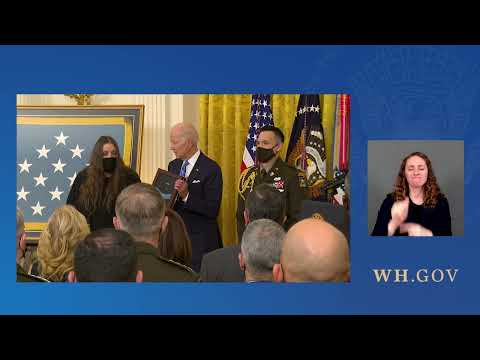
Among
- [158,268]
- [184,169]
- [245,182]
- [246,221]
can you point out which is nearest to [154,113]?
[184,169]

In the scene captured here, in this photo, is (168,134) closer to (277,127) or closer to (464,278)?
(277,127)

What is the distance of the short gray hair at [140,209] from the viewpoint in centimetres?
841

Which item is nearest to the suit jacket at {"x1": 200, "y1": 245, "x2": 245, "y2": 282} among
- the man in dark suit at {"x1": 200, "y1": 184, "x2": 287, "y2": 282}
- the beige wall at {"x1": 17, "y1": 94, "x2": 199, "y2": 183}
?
the man in dark suit at {"x1": 200, "y1": 184, "x2": 287, "y2": 282}

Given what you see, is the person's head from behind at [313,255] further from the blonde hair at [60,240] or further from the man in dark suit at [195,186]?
the blonde hair at [60,240]

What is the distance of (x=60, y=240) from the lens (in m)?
8.55

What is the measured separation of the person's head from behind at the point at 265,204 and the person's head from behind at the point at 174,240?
0.49 meters

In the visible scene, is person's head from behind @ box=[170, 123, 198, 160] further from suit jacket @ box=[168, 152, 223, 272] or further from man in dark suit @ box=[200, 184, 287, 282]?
man in dark suit @ box=[200, 184, 287, 282]

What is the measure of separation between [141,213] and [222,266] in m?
0.72

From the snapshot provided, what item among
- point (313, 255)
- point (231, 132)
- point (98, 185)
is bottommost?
point (313, 255)

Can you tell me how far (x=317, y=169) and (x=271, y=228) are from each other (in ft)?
2.10

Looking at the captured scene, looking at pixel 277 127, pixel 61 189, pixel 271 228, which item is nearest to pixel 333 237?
pixel 271 228

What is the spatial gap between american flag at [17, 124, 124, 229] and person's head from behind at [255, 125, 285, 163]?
3.87ft

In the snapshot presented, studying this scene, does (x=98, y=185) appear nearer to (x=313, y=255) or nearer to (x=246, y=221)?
(x=246, y=221)
